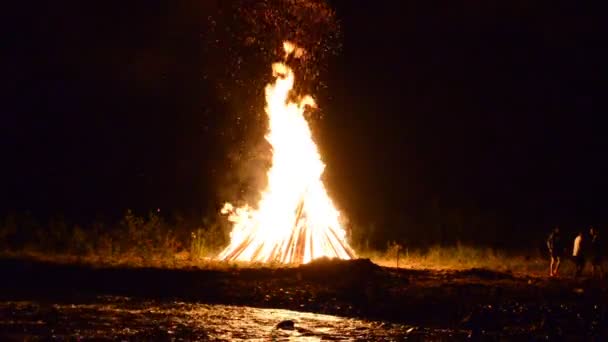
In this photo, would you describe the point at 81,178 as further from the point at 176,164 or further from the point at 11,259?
the point at 11,259

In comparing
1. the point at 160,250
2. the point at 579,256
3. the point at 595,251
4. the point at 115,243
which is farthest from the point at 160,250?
the point at 595,251

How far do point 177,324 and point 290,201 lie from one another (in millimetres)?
8144

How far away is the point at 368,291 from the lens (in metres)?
14.4

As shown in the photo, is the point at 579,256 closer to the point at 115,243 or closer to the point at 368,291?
the point at 368,291

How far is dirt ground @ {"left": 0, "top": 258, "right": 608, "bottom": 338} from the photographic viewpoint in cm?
1246

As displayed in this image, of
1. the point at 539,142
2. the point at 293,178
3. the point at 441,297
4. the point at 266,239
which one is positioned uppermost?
the point at 539,142

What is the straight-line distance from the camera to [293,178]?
19.8m

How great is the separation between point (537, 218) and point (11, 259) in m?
21.2

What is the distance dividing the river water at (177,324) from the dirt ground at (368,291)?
2.11 ft

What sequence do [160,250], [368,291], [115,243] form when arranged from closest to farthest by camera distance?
[368,291]
[160,250]
[115,243]

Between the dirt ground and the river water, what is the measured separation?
0.64 m

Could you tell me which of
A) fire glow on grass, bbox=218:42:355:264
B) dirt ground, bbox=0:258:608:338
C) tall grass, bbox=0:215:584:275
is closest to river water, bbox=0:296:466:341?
dirt ground, bbox=0:258:608:338

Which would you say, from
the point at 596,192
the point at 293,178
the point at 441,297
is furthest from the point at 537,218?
the point at 441,297

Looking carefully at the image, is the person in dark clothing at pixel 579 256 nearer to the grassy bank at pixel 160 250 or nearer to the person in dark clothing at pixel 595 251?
the person in dark clothing at pixel 595 251
